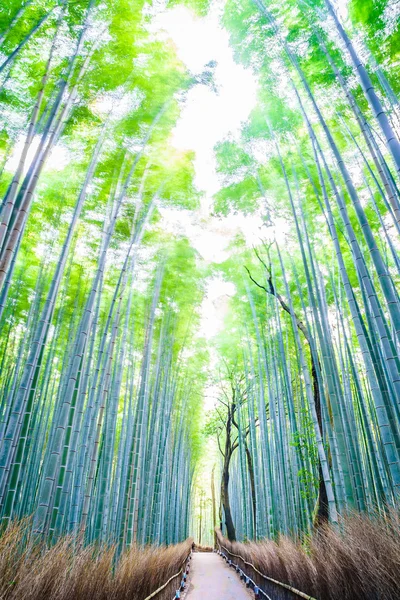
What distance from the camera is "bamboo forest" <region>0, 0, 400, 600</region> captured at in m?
2.36

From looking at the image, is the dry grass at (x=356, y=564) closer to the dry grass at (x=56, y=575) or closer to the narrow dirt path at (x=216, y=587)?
the dry grass at (x=56, y=575)

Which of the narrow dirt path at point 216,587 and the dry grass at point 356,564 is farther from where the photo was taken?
the narrow dirt path at point 216,587

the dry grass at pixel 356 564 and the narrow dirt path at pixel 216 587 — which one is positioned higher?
the dry grass at pixel 356 564

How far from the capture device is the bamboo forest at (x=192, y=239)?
92.7 inches

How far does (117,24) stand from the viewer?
3926mm

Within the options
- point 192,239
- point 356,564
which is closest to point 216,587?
point 356,564

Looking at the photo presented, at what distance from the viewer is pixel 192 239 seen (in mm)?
7180

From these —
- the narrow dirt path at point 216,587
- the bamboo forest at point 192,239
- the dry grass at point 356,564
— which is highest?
the bamboo forest at point 192,239

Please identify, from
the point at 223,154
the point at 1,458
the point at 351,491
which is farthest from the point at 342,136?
the point at 1,458

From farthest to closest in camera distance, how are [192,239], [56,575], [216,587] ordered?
[192,239] → [216,587] → [56,575]

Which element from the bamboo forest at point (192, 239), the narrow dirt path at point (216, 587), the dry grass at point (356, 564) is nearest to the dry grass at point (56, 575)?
the bamboo forest at point (192, 239)

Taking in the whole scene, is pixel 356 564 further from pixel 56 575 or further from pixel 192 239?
pixel 192 239

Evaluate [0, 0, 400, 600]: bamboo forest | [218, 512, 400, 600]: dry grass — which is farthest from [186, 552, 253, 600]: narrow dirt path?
[218, 512, 400, 600]: dry grass

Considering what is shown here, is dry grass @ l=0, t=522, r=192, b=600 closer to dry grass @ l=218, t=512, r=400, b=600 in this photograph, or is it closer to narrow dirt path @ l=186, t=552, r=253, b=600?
dry grass @ l=218, t=512, r=400, b=600
